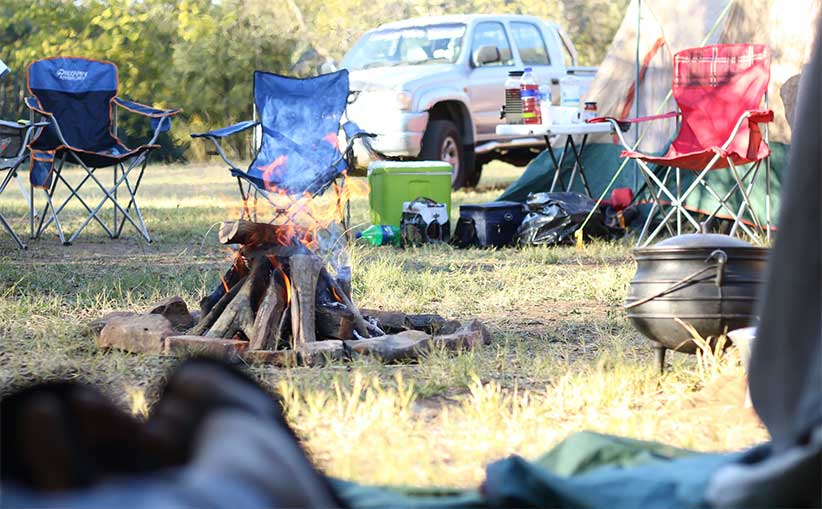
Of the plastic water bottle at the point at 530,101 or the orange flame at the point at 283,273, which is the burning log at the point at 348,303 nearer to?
the orange flame at the point at 283,273

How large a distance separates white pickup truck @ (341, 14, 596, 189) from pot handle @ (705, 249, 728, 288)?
235 inches

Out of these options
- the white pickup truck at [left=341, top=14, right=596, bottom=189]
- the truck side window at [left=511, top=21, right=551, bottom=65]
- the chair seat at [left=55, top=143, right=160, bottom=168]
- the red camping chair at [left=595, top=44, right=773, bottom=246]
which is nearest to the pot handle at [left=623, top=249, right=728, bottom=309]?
the red camping chair at [left=595, top=44, right=773, bottom=246]

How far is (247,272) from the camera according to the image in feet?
12.2

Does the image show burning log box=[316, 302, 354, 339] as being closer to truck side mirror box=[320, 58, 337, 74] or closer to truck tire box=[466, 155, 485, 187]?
truck side mirror box=[320, 58, 337, 74]

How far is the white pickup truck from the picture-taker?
8859 millimetres

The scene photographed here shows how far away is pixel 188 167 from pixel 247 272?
1294 cm

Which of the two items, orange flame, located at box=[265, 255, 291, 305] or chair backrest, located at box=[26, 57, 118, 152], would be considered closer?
orange flame, located at box=[265, 255, 291, 305]

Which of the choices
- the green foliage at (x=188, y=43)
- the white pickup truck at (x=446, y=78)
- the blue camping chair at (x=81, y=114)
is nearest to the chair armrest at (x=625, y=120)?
the blue camping chair at (x=81, y=114)

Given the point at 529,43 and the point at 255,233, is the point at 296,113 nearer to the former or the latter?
the point at 255,233

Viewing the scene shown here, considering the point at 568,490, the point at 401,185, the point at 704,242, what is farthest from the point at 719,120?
the point at 568,490

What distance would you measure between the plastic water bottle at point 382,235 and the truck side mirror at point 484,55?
3343 mm

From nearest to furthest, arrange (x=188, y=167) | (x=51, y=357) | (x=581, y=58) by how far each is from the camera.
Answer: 1. (x=51, y=357)
2. (x=188, y=167)
3. (x=581, y=58)

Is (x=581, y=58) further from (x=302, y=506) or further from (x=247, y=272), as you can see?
(x=302, y=506)

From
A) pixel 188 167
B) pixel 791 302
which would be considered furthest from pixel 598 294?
pixel 188 167
